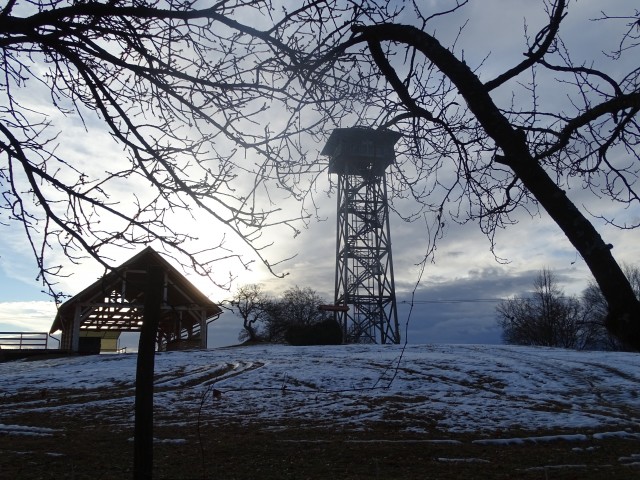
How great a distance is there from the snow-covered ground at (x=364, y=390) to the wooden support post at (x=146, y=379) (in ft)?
12.7

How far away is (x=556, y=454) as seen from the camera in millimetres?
7910

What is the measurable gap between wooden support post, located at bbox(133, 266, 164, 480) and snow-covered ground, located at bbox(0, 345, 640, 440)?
3879 millimetres

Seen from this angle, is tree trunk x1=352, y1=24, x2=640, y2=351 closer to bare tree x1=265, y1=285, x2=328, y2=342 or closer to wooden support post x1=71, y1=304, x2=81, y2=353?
wooden support post x1=71, y1=304, x2=81, y2=353

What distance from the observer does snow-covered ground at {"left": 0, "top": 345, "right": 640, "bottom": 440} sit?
1057 centimetres

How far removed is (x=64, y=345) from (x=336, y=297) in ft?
55.6

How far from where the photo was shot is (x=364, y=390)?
1395 centimetres

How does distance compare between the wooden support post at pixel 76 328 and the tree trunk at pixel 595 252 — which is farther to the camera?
the wooden support post at pixel 76 328

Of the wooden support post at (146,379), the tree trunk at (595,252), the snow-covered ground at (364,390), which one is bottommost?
the snow-covered ground at (364,390)

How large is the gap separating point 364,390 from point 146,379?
11.0 m

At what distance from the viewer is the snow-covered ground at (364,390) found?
1057cm

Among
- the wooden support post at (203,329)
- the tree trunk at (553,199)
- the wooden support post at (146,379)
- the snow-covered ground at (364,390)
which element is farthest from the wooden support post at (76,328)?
the tree trunk at (553,199)

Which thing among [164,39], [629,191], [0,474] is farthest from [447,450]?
[164,39]

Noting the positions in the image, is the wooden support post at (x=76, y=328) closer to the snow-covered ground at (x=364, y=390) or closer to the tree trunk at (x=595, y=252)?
the snow-covered ground at (x=364, y=390)

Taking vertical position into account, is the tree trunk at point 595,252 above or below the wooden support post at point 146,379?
above
